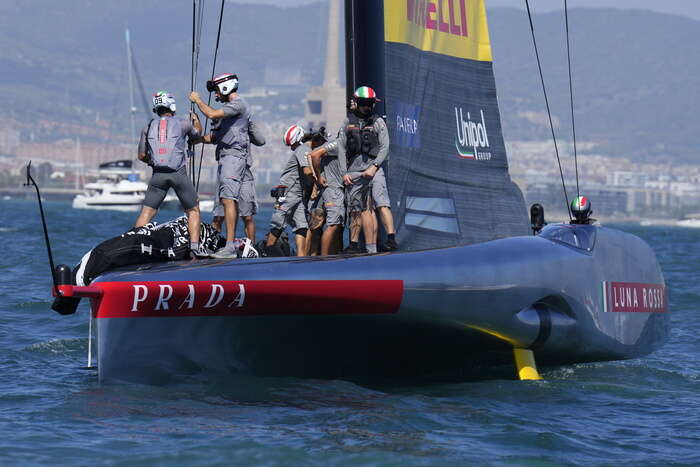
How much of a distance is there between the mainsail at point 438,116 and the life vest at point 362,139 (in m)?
0.56

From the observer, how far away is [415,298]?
23.8 ft

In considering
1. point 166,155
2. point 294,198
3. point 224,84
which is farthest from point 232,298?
point 294,198

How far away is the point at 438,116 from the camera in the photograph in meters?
10.1

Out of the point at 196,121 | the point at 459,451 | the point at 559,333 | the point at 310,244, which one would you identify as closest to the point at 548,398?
the point at 559,333

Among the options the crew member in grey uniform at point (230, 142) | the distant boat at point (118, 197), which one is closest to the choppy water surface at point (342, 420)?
the crew member in grey uniform at point (230, 142)

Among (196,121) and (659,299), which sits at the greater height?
(196,121)

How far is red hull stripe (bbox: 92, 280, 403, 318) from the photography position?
683cm

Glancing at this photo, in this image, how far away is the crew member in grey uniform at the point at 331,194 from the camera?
877 cm

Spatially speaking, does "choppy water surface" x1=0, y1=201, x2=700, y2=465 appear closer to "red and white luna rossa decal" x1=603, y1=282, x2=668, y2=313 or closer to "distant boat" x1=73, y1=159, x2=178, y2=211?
"red and white luna rossa decal" x1=603, y1=282, x2=668, y2=313

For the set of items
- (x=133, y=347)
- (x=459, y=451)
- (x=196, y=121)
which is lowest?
(x=459, y=451)

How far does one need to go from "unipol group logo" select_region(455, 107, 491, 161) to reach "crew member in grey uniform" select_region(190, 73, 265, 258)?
7.23 feet

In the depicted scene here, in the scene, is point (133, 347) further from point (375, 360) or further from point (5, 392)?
point (375, 360)

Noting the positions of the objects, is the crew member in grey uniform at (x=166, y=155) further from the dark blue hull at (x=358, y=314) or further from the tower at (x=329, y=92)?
the tower at (x=329, y=92)

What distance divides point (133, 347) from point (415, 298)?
5.28 ft
